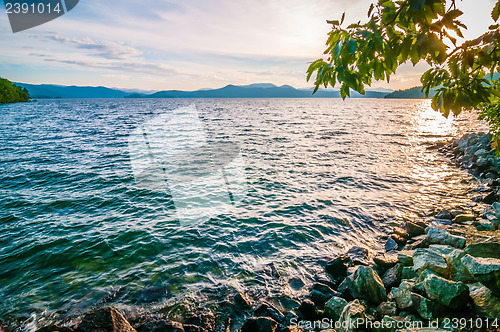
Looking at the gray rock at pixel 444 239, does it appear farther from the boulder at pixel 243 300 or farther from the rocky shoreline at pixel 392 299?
the boulder at pixel 243 300

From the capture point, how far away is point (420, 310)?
496 cm

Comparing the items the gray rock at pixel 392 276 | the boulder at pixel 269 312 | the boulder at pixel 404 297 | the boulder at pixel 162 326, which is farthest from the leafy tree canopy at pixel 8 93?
the boulder at pixel 404 297

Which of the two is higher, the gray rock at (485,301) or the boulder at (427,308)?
the gray rock at (485,301)

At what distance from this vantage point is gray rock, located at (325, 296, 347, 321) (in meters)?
5.83

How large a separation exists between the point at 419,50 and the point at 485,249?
21.2 ft

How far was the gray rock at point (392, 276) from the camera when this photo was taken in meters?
6.56

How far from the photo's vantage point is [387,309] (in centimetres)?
545

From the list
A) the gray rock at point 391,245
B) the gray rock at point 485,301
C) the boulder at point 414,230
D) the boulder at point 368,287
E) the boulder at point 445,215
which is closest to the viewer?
the gray rock at point 485,301

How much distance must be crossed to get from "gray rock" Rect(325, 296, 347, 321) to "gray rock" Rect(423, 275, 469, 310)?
1838 millimetres

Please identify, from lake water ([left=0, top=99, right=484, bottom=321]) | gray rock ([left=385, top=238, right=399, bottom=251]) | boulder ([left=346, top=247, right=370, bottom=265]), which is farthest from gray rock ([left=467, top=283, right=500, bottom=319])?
gray rock ([left=385, top=238, right=399, bottom=251])

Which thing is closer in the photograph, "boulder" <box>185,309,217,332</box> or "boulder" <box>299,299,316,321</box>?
"boulder" <box>185,309,217,332</box>

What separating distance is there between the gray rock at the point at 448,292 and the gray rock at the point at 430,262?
40.5 inches

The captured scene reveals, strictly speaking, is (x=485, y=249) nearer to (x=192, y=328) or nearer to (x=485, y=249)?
(x=485, y=249)

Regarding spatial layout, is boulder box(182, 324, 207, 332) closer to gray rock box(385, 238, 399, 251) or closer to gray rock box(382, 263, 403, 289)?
gray rock box(382, 263, 403, 289)
